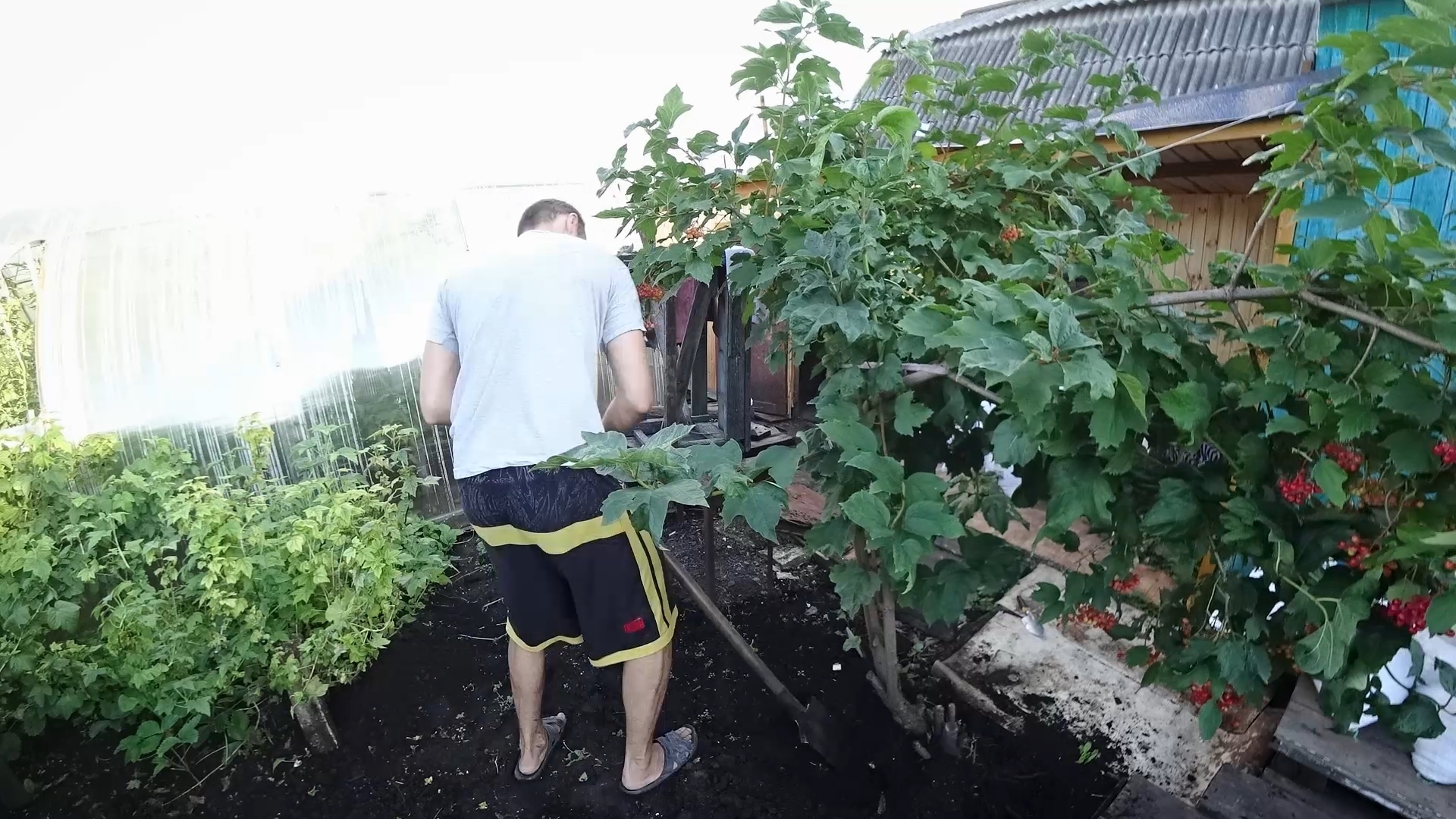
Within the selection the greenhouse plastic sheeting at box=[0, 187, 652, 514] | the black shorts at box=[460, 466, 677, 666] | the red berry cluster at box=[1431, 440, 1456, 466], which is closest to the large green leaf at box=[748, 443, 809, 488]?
the black shorts at box=[460, 466, 677, 666]

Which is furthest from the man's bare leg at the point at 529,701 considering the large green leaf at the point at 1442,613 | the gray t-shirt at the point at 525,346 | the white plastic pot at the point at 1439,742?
the white plastic pot at the point at 1439,742

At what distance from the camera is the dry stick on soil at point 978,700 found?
7.98ft

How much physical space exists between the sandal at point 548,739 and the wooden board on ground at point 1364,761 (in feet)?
7.21

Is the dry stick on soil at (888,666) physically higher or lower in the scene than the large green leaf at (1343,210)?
lower

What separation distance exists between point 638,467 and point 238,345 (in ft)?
10.1

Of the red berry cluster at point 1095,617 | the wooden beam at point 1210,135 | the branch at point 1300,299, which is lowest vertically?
the red berry cluster at point 1095,617

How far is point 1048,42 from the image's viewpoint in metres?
1.77

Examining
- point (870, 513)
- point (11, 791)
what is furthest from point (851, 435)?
point (11, 791)

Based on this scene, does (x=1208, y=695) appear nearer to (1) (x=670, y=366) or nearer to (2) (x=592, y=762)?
(2) (x=592, y=762)

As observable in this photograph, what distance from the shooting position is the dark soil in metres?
2.22

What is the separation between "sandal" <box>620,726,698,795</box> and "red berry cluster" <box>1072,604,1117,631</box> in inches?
52.4

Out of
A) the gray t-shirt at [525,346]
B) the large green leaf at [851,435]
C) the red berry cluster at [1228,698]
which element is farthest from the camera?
the gray t-shirt at [525,346]

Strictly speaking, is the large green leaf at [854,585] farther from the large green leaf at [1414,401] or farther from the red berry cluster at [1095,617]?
the large green leaf at [1414,401]

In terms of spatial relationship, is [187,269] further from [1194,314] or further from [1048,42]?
[1194,314]
